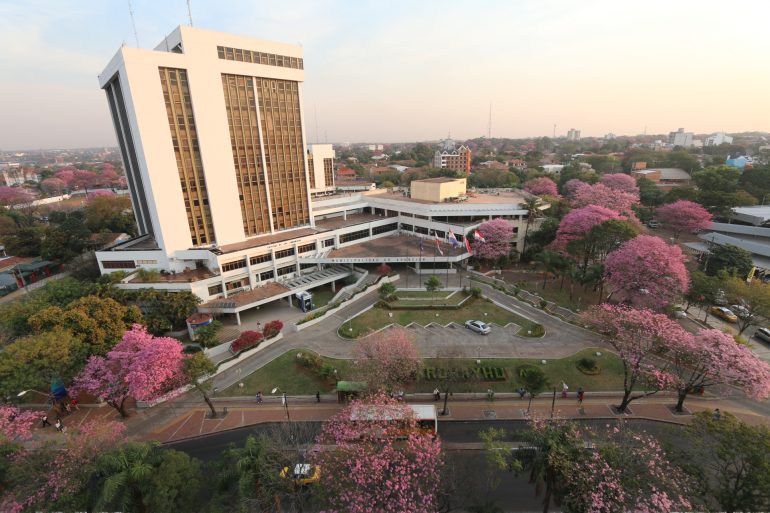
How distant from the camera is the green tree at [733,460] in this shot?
1781 centimetres

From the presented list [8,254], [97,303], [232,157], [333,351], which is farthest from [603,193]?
[8,254]

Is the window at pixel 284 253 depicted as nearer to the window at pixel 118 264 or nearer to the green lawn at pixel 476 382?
the window at pixel 118 264

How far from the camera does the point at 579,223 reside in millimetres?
56031

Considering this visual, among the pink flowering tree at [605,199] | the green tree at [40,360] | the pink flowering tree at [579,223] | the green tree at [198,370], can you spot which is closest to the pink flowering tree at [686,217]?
the pink flowering tree at [605,199]

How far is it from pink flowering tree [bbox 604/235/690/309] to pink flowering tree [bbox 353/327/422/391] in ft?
95.7

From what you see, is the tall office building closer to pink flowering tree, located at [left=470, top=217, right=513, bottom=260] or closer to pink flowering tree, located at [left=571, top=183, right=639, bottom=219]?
pink flowering tree, located at [left=470, top=217, right=513, bottom=260]

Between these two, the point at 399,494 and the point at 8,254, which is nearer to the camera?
the point at 399,494

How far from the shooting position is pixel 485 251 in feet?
196

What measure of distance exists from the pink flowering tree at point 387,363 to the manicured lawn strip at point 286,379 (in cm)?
551

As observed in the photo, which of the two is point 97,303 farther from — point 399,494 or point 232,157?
point 399,494

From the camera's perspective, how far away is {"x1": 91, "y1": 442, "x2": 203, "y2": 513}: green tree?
20.2 metres

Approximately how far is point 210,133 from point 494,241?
48198 mm

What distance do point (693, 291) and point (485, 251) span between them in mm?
27348

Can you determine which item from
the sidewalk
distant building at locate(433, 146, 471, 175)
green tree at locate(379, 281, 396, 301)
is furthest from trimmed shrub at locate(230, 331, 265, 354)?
distant building at locate(433, 146, 471, 175)
